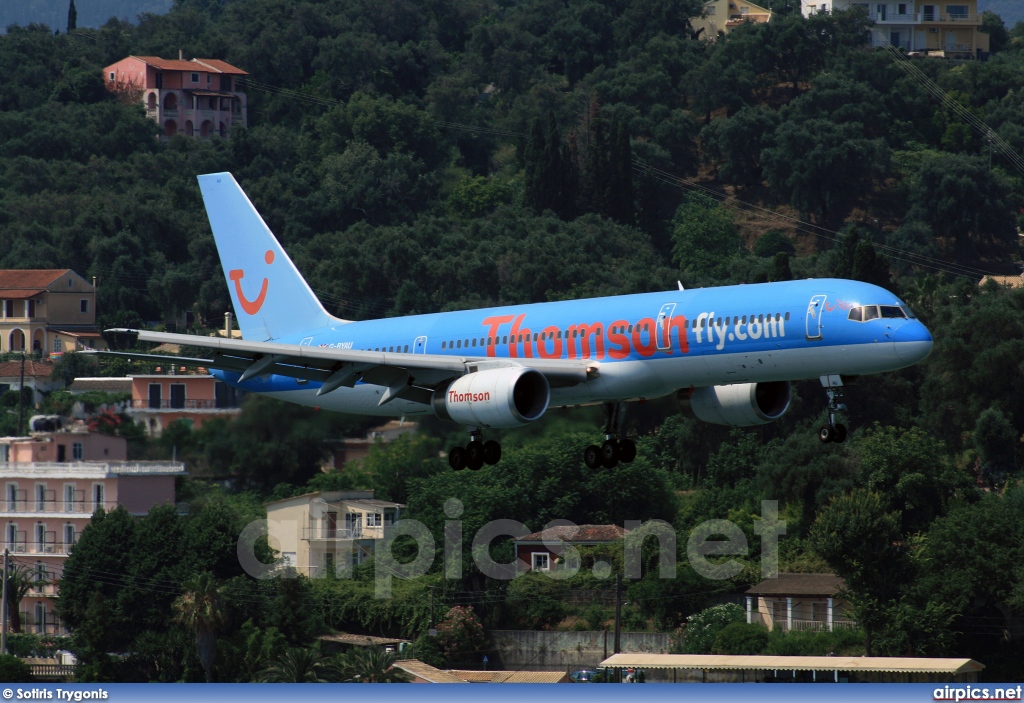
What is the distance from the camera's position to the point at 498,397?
183ft

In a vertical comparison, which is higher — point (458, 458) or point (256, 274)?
point (256, 274)

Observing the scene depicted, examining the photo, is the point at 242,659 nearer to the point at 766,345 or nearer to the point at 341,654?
the point at 341,654

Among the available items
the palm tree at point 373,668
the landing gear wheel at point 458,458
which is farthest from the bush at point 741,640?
the landing gear wheel at point 458,458

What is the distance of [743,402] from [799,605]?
6046 centimetres

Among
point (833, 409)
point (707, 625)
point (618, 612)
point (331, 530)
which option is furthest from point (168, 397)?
point (833, 409)

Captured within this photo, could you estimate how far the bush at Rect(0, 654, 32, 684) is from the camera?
112 m

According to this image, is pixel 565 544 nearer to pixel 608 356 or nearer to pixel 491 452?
pixel 491 452

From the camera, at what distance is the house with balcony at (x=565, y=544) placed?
125 meters

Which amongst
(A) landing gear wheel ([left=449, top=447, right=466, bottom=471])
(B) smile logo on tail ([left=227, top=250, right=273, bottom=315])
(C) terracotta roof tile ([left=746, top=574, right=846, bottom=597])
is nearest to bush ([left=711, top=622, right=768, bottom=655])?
(C) terracotta roof tile ([left=746, top=574, right=846, bottom=597])

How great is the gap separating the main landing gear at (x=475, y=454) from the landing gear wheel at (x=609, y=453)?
125 inches

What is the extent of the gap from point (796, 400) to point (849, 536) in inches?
1007

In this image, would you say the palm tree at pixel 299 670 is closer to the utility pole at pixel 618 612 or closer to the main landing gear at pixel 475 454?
the utility pole at pixel 618 612

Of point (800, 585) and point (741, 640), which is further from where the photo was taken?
point (800, 585)

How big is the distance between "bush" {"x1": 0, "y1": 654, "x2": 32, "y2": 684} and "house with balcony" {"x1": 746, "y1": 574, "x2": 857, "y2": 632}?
4366cm
